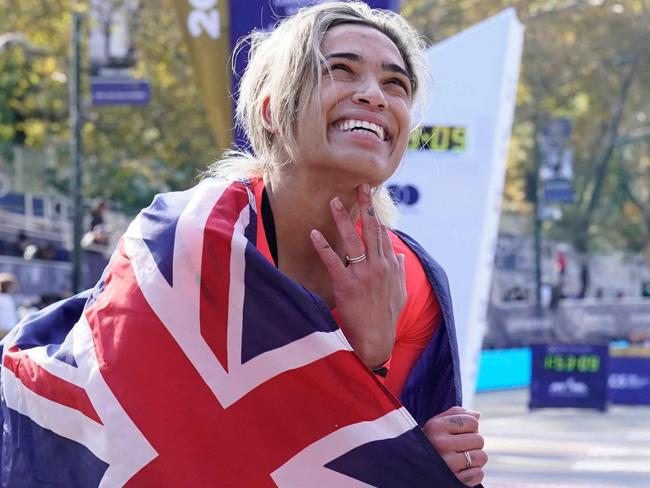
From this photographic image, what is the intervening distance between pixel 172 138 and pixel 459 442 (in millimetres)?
24503

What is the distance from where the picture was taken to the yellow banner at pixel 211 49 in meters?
6.96

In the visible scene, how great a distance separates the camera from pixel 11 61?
30516mm

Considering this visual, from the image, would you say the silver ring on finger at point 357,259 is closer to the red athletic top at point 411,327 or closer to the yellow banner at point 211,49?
the red athletic top at point 411,327

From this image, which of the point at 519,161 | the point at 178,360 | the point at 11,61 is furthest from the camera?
the point at 519,161

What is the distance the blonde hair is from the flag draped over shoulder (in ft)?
1.11

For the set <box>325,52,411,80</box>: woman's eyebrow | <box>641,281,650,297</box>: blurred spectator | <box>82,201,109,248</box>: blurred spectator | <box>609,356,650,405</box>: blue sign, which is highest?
<box>325,52,411,80</box>: woman's eyebrow

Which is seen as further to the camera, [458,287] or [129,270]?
[458,287]

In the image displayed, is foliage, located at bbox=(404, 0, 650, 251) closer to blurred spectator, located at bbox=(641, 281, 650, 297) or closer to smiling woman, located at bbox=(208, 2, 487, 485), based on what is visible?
blurred spectator, located at bbox=(641, 281, 650, 297)

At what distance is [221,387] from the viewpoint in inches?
114

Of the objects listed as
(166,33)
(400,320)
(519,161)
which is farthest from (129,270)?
(519,161)

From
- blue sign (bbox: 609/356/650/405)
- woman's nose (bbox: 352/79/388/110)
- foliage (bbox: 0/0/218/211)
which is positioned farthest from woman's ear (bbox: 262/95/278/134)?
foliage (bbox: 0/0/218/211)

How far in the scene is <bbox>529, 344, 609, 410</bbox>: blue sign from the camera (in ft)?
67.0

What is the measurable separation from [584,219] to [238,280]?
39.0 metres

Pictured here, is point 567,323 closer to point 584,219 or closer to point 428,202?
point 584,219
